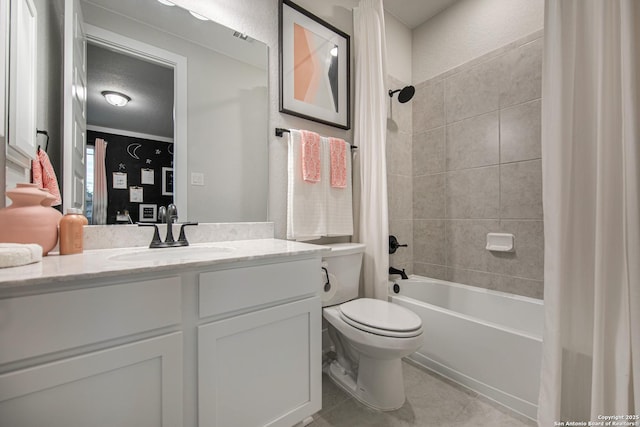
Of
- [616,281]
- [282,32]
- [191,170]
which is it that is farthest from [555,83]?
[191,170]

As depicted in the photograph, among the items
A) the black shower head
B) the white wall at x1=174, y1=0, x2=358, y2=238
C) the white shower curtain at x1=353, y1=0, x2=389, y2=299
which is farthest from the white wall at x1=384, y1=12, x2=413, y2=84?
the white wall at x1=174, y1=0, x2=358, y2=238

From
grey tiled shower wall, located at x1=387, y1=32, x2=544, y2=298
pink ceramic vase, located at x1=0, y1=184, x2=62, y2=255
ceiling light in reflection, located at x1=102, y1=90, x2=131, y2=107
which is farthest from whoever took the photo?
grey tiled shower wall, located at x1=387, y1=32, x2=544, y2=298

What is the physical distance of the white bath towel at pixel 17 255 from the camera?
67 cm

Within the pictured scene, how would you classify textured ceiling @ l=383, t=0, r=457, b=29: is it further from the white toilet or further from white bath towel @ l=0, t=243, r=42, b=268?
white bath towel @ l=0, t=243, r=42, b=268

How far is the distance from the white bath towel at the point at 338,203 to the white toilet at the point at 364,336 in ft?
0.55

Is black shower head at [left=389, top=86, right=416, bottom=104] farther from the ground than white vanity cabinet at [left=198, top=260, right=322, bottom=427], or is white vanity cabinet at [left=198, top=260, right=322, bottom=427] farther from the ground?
black shower head at [left=389, top=86, right=416, bottom=104]

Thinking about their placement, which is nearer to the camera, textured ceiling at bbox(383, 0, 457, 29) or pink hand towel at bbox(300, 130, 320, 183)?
Result: pink hand towel at bbox(300, 130, 320, 183)

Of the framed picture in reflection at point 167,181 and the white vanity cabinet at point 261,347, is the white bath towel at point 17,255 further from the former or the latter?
the framed picture in reflection at point 167,181

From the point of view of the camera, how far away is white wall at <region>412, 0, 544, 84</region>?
1.79m

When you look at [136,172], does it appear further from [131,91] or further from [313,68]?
[313,68]

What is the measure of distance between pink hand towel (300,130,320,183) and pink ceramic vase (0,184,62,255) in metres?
1.14

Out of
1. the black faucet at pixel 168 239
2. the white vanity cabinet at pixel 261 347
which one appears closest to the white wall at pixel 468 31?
the white vanity cabinet at pixel 261 347

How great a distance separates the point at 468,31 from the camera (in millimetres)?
2072

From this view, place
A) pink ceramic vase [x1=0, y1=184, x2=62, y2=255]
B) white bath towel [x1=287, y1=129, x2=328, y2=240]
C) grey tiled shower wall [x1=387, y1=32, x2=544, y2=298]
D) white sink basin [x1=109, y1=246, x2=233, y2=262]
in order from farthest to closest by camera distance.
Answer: grey tiled shower wall [x1=387, y1=32, x2=544, y2=298] < white bath towel [x1=287, y1=129, x2=328, y2=240] < white sink basin [x1=109, y1=246, x2=233, y2=262] < pink ceramic vase [x1=0, y1=184, x2=62, y2=255]
